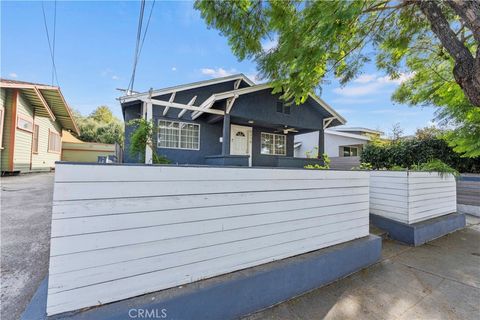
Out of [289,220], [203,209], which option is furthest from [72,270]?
[289,220]

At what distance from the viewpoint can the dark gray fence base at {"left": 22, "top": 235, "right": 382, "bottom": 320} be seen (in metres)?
1.69

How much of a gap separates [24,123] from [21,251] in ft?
39.9

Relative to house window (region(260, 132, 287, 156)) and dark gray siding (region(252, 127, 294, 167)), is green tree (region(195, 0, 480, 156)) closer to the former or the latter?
dark gray siding (region(252, 127, 294, 167))

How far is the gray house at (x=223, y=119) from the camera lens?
8234 millimetres

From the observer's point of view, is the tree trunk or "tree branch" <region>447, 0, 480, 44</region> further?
Result: the tree trunk

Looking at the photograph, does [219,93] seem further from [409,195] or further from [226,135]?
[409,195]

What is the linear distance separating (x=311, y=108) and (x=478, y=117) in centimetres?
577

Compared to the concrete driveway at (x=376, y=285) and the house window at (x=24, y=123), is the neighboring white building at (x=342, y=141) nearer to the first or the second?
the concrete driveway at (x=376, y=285)

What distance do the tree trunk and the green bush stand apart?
6.12m

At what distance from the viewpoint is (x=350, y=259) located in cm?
312

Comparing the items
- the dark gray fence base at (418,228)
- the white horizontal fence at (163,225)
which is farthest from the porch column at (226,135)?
the white horizontal fence at (163,225)

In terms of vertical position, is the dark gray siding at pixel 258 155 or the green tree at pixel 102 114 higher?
the green tree at pixel 102 114

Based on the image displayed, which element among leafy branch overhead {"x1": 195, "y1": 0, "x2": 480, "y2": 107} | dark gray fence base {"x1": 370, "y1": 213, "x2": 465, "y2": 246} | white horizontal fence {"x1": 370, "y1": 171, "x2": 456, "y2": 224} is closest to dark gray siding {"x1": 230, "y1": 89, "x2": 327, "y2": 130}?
leafy branch overhead {"x1": 195, "y1": 0, "x2": 480, "y2": 107}

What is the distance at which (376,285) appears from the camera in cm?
290
